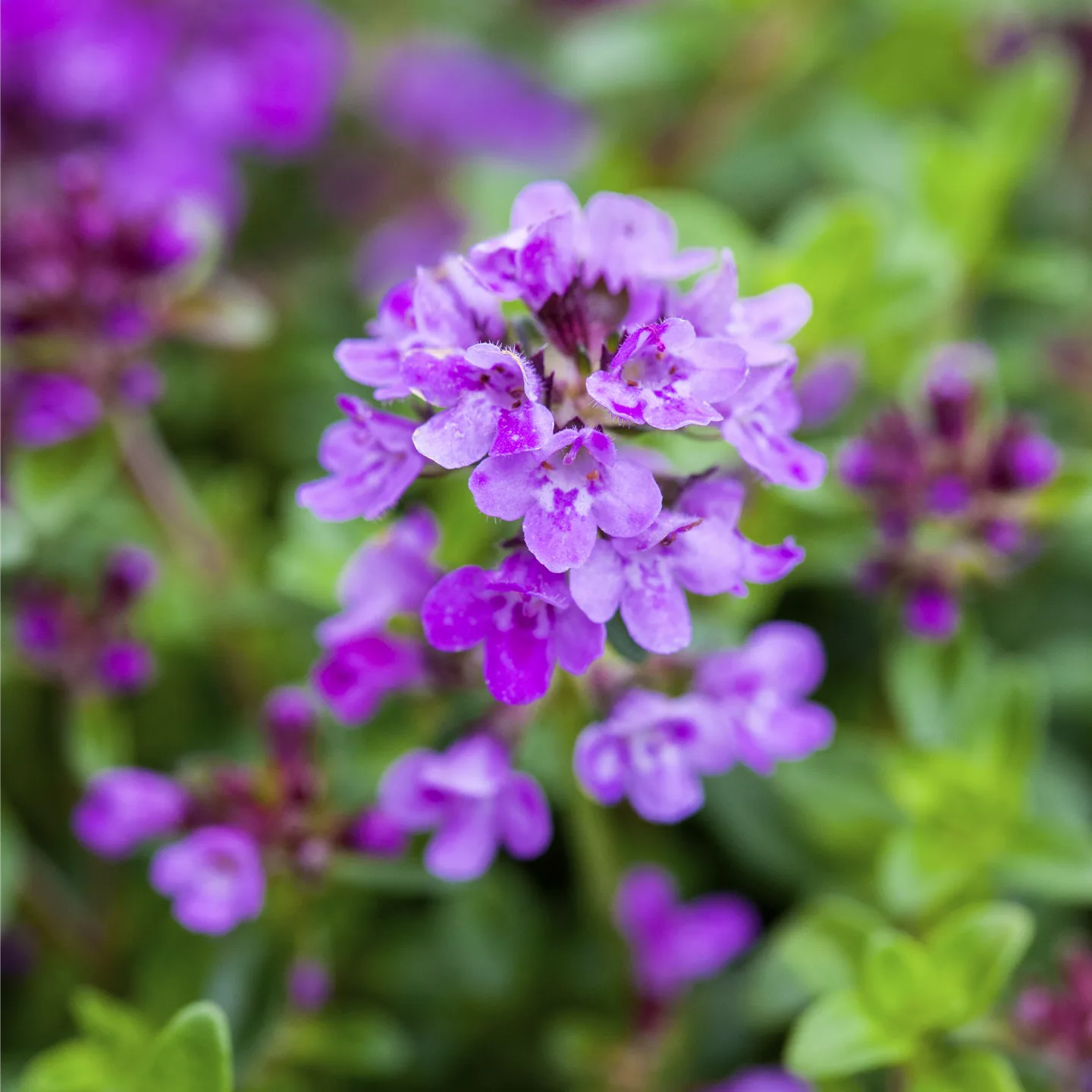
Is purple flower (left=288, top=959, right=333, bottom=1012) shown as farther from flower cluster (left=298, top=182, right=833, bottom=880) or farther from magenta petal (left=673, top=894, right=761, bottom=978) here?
magenta petal (left=673, top=894, right=761, bottom=978)

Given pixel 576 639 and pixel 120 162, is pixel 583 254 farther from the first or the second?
pixel 120 162

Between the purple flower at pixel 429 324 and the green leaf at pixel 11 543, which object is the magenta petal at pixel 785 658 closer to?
the purple flower at pixel 429 324

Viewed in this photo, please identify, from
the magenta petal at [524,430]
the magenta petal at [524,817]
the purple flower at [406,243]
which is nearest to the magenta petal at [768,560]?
the magenta petal at [524,430]

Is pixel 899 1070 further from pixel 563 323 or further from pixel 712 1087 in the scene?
pixel 563 323

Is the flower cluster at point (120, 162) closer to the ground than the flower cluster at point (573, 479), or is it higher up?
higher up

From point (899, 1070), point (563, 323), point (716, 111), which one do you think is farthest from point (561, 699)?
point (716, 111)

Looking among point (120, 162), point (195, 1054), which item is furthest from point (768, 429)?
point (120, 162)
